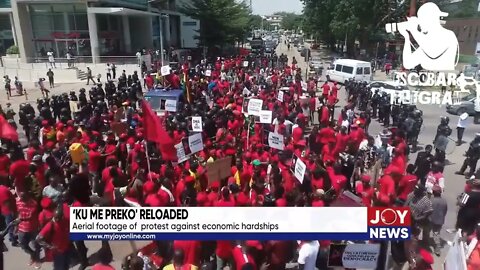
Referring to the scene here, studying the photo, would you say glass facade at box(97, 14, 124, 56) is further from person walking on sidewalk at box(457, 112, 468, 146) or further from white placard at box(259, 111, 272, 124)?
person walking on sidewalk at box(457, 112, 468, 146)

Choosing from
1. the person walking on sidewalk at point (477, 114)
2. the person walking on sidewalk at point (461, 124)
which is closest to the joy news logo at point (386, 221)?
the person walking on sidewalk at point (461, 124)

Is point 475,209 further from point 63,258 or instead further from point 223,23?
point 223,23

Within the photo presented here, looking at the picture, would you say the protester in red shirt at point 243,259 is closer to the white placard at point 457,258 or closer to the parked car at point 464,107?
the white placard at point 457,258

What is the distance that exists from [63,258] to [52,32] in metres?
37.4

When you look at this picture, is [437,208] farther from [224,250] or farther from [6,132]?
[6,132]

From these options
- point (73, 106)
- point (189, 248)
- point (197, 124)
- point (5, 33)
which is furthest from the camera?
point (5, 33)

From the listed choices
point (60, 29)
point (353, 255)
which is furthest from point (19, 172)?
point (60, 29)

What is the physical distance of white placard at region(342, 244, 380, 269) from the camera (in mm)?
4699

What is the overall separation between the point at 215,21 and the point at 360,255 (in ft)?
133

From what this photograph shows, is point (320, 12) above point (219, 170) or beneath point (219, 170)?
above

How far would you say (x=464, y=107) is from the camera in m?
19.2

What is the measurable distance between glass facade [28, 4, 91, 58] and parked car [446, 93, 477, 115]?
103 feet

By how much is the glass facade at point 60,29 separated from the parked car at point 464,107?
31278 millimetres

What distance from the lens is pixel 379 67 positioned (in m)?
41.2
